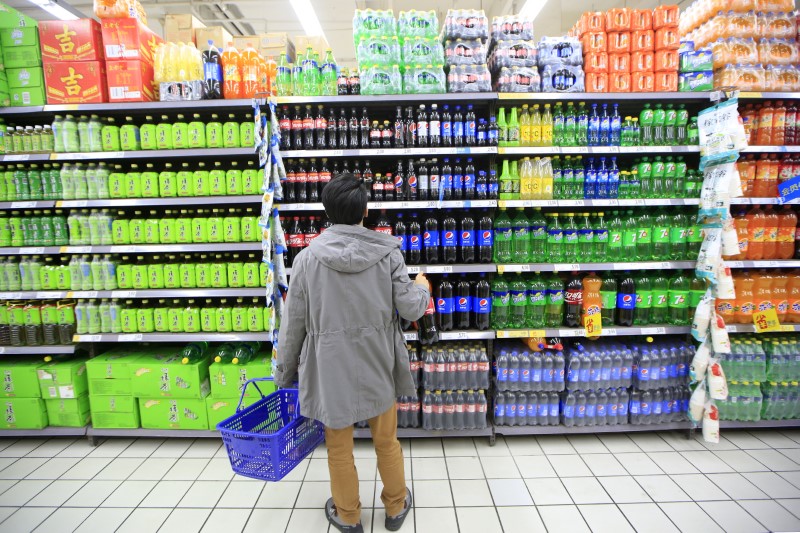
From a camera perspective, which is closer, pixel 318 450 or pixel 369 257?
pixel 369 257

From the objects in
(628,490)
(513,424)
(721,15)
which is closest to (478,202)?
(513,424)

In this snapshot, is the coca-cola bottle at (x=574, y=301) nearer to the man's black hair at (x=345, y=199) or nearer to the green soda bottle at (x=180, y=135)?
the man's black hair at (x=345, y=199)

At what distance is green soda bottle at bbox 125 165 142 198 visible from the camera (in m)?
3.32

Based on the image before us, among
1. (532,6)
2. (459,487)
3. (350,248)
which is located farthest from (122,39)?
(532,6)

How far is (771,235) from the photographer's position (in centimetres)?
337

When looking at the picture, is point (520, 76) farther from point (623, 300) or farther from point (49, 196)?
point (49, 196)

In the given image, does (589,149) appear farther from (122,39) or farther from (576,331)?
(122,39)

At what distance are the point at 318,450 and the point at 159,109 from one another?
296cm

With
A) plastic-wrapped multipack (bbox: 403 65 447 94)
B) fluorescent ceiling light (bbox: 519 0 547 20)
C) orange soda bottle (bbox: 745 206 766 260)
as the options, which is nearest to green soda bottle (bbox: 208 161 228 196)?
plastic-wrapped multipack (bbox: 403 65 447 94)

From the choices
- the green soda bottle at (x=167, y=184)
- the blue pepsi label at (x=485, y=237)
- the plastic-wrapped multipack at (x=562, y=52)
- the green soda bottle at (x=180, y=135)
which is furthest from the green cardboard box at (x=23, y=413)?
the plastic-wrapped multipack at (x=562, y=52)

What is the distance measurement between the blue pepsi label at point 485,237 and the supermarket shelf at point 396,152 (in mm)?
590

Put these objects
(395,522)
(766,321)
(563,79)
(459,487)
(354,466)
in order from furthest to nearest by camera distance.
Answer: (766,321)
(563,79)
(459,487)
(395,522)
(354,466)

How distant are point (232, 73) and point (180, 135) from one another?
62cm

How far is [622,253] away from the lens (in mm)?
3402
